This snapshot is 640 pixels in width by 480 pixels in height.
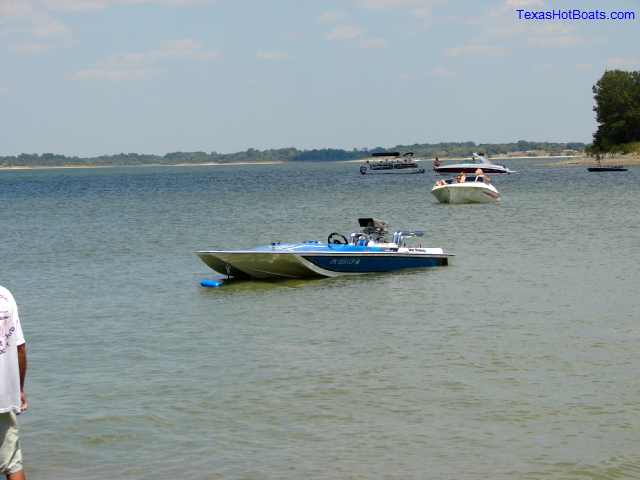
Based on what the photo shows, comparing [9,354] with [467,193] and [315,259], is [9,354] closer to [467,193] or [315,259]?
[315,259]

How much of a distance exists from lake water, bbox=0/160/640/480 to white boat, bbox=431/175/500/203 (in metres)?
27.0

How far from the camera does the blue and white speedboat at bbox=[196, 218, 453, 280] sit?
25203mm

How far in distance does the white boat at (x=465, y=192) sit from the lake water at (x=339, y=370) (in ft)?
88.7

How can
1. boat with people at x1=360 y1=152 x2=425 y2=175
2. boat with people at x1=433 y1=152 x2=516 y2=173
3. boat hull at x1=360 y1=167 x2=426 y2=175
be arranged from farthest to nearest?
boat hull at x1=360 y1=167 x2=426 y2=175, boat with people at x1=360 y1=152 x2=425 y2=175, boat with people at x1=433 y1=152 x2=516 y2=173

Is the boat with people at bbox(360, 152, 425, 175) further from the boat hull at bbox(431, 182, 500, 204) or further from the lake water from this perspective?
the lake water

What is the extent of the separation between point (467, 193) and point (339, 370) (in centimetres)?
4581

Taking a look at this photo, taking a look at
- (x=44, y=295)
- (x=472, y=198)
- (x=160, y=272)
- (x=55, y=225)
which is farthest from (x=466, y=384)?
(x=472, y=198)

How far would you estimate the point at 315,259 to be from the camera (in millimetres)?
25453

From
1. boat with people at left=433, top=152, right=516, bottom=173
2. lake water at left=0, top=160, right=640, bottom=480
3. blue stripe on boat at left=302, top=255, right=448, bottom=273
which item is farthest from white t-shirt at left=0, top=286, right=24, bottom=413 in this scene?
boat with people at left=433, top=152, right=516, bottom=173

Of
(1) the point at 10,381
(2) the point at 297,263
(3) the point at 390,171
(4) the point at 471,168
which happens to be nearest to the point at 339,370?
(1) the point at 10,381

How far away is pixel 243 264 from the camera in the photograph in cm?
2534

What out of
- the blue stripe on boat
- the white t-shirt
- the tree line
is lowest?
the blue stripe on boat

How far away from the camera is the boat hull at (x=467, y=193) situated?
59.8 meters

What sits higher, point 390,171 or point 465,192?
point 390,171
